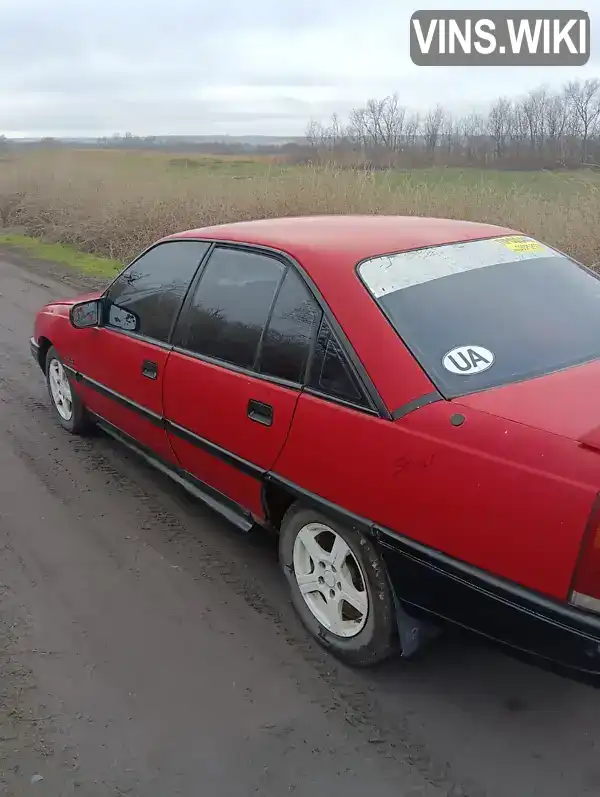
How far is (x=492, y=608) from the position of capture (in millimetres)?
2123

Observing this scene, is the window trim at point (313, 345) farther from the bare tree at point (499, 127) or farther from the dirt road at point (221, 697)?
the bare tree at point (499, 127)

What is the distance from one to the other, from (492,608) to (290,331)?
1.33 m

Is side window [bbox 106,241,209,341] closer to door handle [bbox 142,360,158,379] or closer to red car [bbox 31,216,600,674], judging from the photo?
red car [bbox 31,216,600,674]

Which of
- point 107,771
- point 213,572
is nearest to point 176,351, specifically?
point 213,572

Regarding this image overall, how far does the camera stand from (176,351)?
3.54 meters

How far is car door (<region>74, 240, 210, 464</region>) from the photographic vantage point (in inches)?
145

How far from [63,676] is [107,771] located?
0.54 meters

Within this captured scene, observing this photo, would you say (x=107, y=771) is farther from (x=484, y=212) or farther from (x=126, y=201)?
(x=126, y=201)

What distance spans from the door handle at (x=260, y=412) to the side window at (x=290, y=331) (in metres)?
0.13

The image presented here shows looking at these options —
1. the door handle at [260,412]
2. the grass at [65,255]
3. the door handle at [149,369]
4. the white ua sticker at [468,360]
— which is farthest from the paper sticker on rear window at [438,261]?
the grass at [65,255]

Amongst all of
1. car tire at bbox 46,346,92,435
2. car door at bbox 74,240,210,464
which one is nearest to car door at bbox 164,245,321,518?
car door at bbox 74,240,210,464

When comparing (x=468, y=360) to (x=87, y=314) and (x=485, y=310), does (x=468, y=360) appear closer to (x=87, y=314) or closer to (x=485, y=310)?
(x=485, y=310)

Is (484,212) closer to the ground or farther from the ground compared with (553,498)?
farther from the ground

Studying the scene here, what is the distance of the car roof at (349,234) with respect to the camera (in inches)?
116
